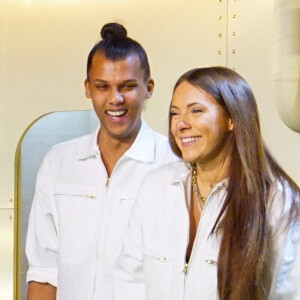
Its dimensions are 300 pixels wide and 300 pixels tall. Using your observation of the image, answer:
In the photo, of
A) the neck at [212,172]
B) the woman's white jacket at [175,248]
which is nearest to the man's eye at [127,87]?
the woman's white jacket at [175,248]

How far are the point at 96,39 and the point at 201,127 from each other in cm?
62

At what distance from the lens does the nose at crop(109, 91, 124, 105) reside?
1.98m

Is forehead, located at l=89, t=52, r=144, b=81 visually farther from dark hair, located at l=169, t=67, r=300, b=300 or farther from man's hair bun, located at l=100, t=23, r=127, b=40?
dark hair, located at l=169, t=67, r=300, b=300

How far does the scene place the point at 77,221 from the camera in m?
2.10

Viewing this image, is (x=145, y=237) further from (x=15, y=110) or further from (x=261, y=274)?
(x=15, y=110)

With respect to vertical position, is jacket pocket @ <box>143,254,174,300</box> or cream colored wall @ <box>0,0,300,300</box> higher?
cream colored wall @ <box>0,0,300,300</box>

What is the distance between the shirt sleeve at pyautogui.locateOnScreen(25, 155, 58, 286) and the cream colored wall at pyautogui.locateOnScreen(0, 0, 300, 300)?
221 mm

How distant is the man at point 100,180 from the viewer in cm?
202

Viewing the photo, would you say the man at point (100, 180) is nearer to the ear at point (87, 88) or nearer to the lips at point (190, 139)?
the ear at point (87, 88)

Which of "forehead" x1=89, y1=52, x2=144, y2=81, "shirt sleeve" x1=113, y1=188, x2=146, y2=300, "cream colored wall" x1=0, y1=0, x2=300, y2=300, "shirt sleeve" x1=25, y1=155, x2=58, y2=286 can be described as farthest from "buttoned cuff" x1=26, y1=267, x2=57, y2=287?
"forehead" x1=89, y1=52, x2=144, y2=81

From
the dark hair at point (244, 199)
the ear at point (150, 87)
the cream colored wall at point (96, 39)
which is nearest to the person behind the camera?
the dark hair at point (244, 199)

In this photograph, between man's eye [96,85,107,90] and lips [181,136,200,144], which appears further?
man's eye [96,85,107,90]

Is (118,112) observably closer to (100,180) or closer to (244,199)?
(100,180)

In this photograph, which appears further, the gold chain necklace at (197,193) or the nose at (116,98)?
the nose at (116,98)
